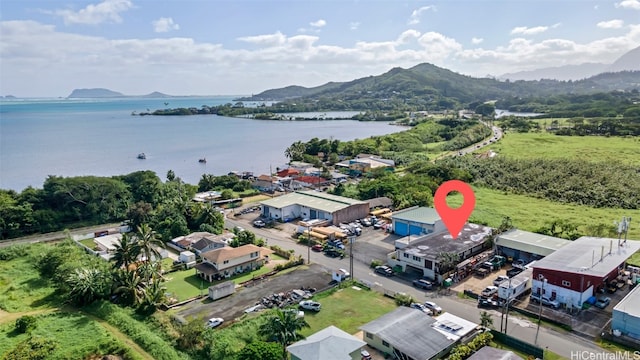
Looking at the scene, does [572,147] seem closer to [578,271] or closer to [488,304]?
[578,271]

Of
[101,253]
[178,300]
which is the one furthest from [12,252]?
[178,300]

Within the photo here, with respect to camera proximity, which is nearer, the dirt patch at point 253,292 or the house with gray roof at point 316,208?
the dirt patch at point 253,292

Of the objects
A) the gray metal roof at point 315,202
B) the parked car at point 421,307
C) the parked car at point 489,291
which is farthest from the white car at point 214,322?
the gray metal roof at point 315,202

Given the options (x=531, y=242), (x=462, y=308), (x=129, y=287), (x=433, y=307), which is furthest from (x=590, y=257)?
(x=129, y=287)

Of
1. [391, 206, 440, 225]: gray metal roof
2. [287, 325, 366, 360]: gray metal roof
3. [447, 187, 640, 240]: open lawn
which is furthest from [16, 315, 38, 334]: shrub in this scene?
[447, 187, 640, 240]: open lawn

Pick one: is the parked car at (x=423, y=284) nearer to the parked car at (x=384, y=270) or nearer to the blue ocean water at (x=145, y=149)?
the parked car at (x=384, y=270)

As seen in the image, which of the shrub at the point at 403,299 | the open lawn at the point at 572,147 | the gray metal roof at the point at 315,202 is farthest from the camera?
the open lawn at the point at 572,147

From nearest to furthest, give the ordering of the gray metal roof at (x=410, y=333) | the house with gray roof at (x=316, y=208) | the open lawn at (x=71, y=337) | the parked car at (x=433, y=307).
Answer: the gray metal roof at (x=410, y=333) → the open lawn at (x=71, y=337) → the parked car at (x=433, y=307) → the house with gray roof at (x=316, y=208)
